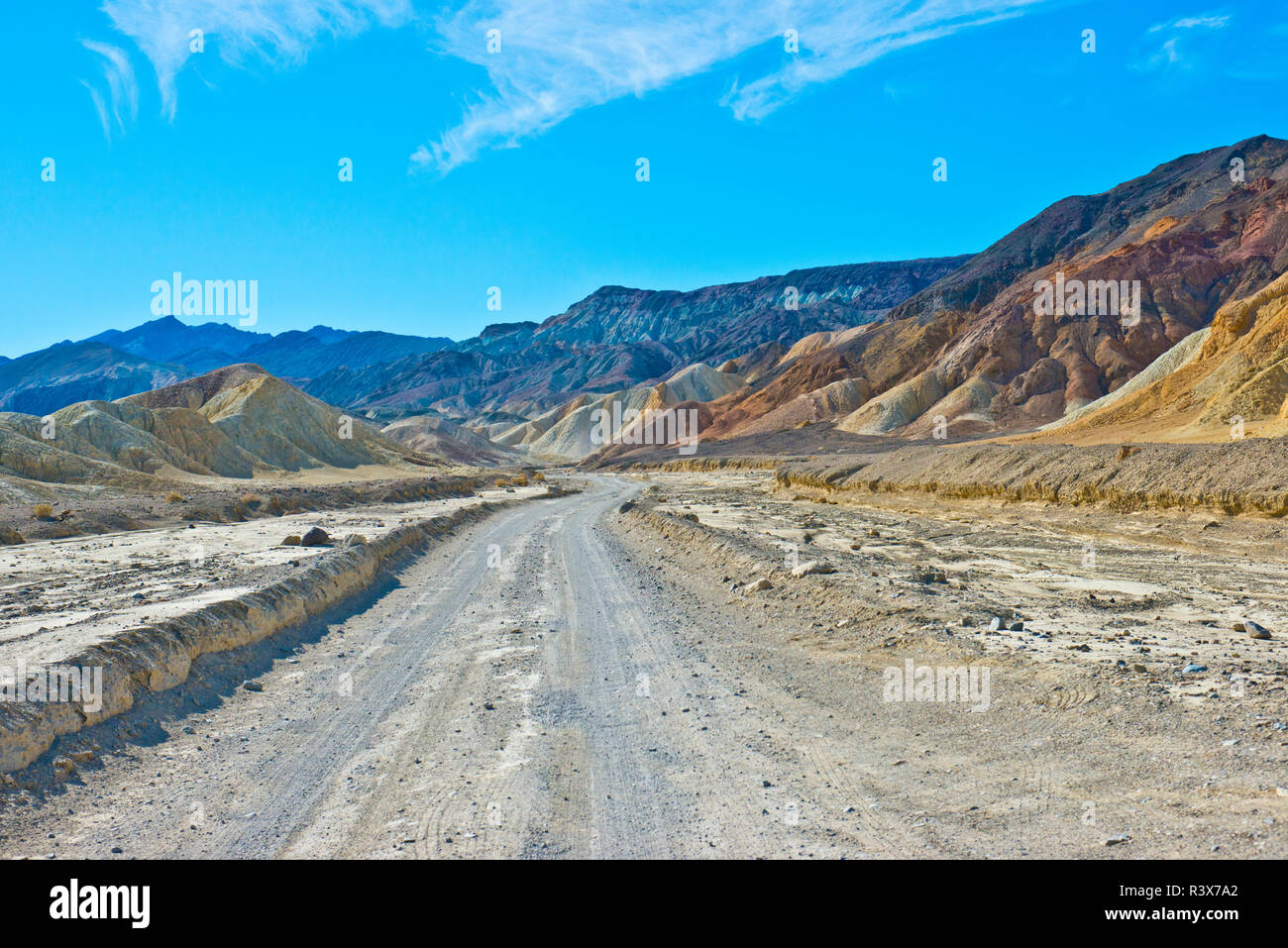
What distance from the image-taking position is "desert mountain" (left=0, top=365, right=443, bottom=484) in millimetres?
40188

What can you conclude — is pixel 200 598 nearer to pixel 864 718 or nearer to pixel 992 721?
pixel 864 718

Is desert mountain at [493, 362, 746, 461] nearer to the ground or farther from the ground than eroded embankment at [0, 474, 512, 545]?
farther from the ground

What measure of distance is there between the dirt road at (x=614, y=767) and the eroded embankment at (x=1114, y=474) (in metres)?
16.7

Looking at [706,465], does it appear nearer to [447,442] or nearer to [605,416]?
[447,442]

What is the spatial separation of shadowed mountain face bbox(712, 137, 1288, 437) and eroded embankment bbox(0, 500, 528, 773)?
65782 mm

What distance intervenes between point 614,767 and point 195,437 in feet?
227

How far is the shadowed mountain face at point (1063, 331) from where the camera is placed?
82.8 meters

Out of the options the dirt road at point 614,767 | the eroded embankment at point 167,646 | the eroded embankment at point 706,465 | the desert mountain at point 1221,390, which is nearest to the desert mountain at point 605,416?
the eroded embankment at point 706,465

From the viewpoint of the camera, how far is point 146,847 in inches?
A: 183

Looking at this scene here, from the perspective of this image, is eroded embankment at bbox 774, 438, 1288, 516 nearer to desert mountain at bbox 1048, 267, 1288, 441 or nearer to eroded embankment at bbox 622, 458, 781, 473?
desert mountain at bbox 1048, 267, 1288, 441

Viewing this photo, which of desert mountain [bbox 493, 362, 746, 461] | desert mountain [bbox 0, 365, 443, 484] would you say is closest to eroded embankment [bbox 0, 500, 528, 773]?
desert mountain [bbox 0, 365, 443, 484]

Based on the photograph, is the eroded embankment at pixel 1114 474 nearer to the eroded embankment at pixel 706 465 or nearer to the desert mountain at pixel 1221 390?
the desert mountain at pixel 1221 390
